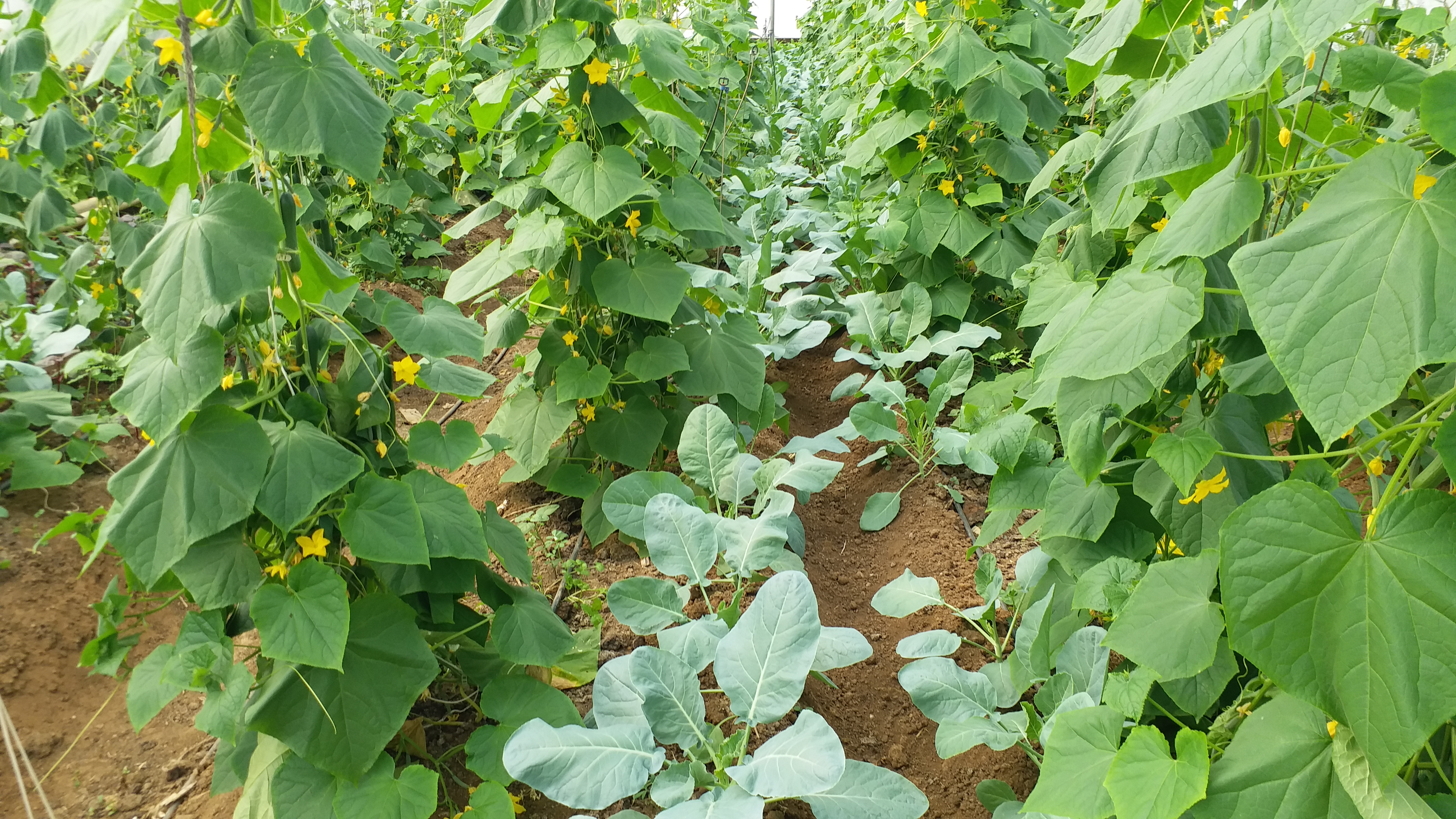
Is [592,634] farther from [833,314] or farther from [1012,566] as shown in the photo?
[833,314]

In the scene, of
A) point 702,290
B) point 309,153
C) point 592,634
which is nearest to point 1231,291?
point 309,153

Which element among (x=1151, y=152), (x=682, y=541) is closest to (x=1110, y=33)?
(x=1151, y=152)

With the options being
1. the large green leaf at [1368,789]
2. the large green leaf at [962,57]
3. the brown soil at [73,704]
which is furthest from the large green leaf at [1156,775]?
the large green leaf at [962,57]

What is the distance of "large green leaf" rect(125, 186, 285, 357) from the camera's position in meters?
1.32

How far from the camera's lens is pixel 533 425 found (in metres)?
2.88

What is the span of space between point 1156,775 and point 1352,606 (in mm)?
422

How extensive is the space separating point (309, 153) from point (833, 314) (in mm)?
3060

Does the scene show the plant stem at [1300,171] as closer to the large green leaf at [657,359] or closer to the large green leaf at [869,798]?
the large green leaf at [869,798]

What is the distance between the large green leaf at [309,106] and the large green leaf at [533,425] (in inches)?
56.3

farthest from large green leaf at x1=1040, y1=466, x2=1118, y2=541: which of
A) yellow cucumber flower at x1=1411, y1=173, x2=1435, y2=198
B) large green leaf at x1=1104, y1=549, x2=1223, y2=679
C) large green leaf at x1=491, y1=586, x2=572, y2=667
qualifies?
large green leaf at x1=491, y1=586, x2=572, y2=667

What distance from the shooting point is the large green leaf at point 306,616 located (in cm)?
148

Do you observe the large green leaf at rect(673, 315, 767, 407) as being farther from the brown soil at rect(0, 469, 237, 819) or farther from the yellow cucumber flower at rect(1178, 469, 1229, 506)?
the brown soil at rect(0, 469, 237, 819)

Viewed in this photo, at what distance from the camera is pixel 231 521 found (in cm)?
145

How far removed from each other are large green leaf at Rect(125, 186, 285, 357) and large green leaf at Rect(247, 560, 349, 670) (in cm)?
45
